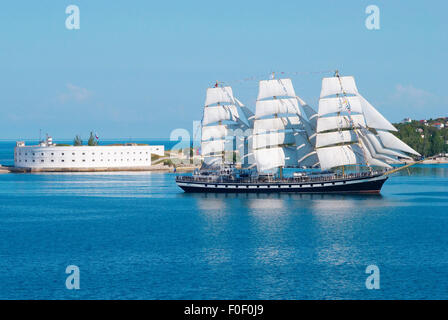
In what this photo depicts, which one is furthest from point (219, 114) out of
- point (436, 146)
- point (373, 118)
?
point (436, 146)

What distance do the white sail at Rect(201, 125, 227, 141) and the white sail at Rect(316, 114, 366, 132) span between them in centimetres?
1747

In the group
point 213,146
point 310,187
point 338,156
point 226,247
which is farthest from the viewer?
point 213,146

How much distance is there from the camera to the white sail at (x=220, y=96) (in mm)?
104438

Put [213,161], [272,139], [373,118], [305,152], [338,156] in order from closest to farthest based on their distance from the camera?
[373,118] → [338,156] → [305,152] → [272,139] → [213,161]

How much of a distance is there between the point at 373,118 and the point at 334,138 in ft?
20.3

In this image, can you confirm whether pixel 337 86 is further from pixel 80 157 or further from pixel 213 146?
pixel 80 157

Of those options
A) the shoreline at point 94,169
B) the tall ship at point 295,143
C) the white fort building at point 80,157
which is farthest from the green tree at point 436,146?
the tall ship at point 295,143

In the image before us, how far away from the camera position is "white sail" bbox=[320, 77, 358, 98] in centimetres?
9506

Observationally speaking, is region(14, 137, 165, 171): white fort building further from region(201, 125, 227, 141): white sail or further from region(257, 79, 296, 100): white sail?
region(257, 79, 296, 100): white sail

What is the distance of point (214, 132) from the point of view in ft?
344

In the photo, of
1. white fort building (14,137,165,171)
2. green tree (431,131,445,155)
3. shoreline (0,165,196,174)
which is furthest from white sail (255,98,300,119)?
green tree (431,131,445,155)

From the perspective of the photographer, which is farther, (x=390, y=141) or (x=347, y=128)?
(x=347, y=128)

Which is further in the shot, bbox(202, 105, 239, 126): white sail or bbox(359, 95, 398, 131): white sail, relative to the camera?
bbox(202, 105, 239, 126): white sail

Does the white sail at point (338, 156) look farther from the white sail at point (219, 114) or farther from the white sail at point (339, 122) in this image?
the white sail at point (219, 114)
